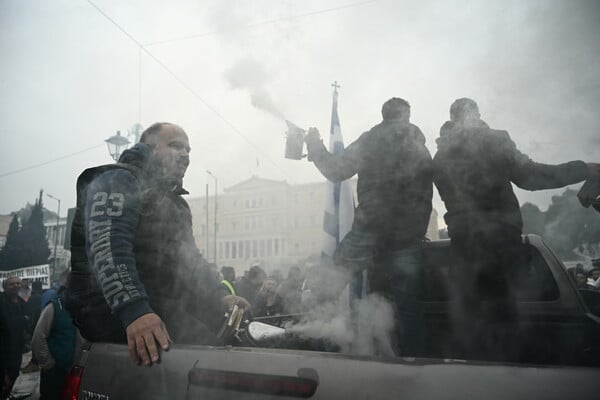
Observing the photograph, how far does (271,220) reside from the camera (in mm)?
3816

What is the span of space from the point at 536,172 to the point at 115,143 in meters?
4.02

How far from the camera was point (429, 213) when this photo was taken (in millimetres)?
2672

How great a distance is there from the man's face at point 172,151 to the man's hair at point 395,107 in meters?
1.39

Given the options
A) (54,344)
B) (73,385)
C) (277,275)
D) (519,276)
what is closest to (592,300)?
(519,276)

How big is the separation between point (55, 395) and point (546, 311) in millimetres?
4687

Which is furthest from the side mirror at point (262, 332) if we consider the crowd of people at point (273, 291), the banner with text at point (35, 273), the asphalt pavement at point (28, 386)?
the banner with text at point (35, 273)

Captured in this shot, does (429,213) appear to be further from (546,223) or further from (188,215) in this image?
(188,215)

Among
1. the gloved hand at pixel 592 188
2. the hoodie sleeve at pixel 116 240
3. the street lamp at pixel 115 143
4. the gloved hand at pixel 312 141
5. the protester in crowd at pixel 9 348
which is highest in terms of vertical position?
the street lamp at pixel 115 143

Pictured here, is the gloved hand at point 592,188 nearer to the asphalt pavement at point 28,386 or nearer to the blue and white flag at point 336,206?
the blue and white flag at point 336,206

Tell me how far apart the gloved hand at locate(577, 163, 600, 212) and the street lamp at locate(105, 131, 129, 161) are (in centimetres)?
412

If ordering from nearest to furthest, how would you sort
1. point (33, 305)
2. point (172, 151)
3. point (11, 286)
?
point (172, 151), point (11, 286), point (33, 305)

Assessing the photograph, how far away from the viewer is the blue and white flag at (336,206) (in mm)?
4098

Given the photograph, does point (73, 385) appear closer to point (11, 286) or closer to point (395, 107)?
point (395, 107)

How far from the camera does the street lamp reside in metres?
4.33
